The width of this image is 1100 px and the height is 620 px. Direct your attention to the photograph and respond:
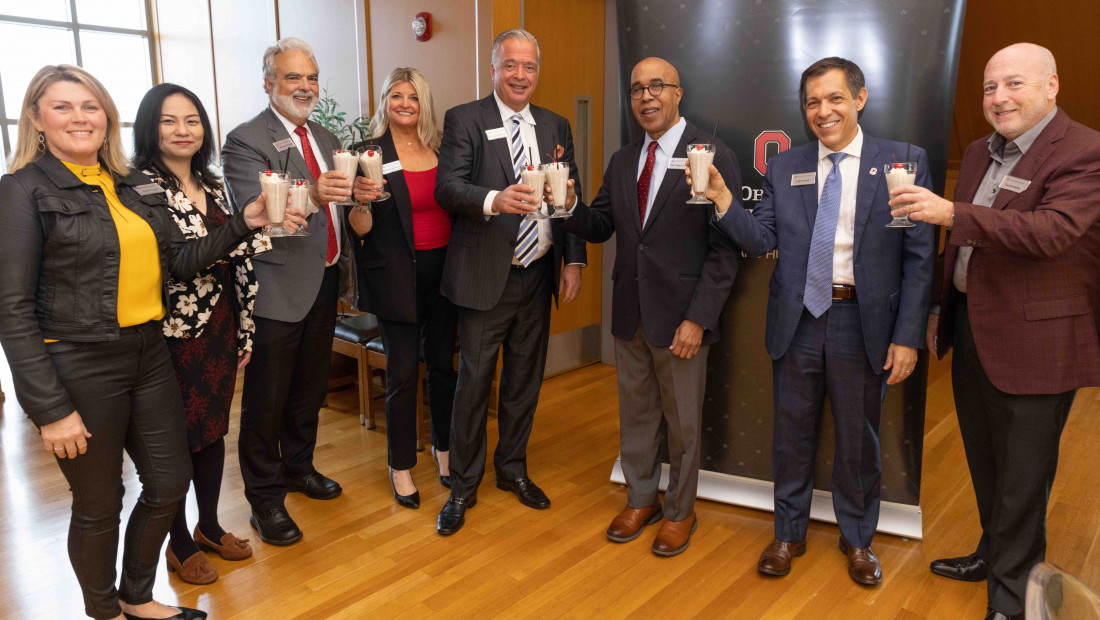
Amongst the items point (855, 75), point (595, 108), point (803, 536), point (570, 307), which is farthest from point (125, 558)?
point (595, 108)

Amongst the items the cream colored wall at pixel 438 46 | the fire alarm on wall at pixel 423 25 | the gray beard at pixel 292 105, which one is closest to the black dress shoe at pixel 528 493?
the gray beard at pixel 292 105

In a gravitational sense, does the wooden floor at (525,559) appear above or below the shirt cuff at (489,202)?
below

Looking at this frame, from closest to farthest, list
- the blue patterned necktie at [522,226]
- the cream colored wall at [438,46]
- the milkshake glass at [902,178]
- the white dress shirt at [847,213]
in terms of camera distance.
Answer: the milkshake glass at [902,178] < the white dress shirt at [847,213] < the blue patterned necktie at [522,226] < the cream colored wall at [438,46]

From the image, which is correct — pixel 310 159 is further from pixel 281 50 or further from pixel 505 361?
pixel 505 361

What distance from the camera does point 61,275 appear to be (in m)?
1.98

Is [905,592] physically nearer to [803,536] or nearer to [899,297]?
[803,536]

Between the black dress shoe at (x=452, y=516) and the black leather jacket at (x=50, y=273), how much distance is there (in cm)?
153

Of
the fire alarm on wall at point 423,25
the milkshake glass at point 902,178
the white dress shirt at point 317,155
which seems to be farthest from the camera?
the fire alarm on wall at point 423,25

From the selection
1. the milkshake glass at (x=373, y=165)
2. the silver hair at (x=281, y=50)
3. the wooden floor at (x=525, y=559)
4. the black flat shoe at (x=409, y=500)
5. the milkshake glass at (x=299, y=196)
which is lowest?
the wooden floor at (x=525, y=559)

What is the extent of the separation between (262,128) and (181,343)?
0.91 metres

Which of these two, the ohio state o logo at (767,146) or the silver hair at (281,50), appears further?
the ohio state o logo at (767,146)

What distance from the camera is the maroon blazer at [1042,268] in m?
2.08

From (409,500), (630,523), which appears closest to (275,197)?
(409,500)

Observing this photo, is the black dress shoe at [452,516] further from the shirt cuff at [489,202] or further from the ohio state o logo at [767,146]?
the ohio state o logo at [767,146]
